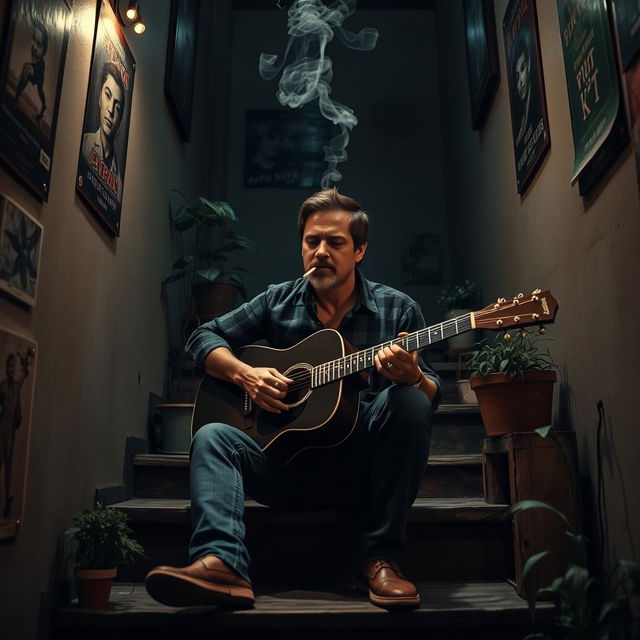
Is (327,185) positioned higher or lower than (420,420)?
higher

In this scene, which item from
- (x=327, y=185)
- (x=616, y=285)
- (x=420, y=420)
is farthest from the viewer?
(x=327, y=185)

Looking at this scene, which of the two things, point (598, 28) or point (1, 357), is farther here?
point (598, 28)

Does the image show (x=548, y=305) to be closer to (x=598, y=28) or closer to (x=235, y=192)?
(x=598, y=28)

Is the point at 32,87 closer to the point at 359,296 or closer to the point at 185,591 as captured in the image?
the point at 359,296

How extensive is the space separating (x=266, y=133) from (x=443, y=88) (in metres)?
1.39

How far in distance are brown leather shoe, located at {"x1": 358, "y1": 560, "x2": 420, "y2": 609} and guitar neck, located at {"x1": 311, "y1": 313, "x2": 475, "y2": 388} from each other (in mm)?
489

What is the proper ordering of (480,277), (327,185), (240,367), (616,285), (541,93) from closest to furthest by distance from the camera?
(616,285), (240,367), (541,93), (480,277), (327,185)

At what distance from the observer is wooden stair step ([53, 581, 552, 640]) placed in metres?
1.47

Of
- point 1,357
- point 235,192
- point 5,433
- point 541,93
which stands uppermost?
point 235,192

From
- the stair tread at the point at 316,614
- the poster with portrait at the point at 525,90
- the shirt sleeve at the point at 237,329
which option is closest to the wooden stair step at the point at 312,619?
the stair tread at the point at 316,614

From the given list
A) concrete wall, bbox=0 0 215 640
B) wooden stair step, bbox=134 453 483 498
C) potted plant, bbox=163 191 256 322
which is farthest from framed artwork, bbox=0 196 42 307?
potted plant, bbox=163 191 256 322

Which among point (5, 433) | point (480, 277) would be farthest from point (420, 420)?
point (480, 277)

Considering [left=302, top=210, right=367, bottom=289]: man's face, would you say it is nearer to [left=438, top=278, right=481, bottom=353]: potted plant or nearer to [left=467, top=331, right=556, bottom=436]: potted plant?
[left=467, top=331, right=556, bottom=436]: potted plant

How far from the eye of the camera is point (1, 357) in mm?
1369
